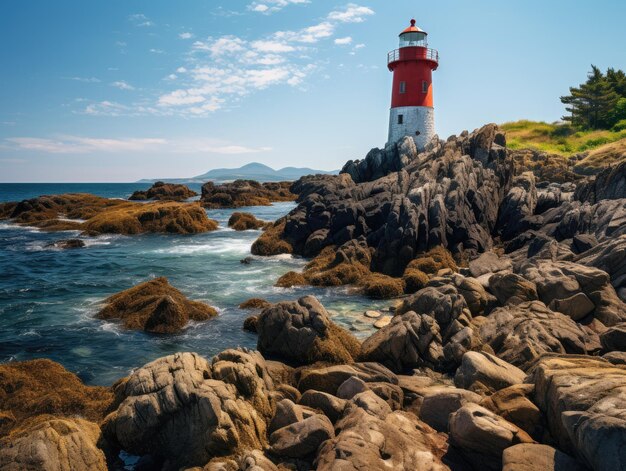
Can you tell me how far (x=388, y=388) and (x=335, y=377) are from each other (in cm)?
139

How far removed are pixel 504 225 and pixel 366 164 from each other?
26.1 m

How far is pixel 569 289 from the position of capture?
1483cm

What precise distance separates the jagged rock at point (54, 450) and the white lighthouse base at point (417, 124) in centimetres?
5062

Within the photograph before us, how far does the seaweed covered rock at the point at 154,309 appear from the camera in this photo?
16.6m

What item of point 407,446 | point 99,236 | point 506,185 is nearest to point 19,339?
point 407,446

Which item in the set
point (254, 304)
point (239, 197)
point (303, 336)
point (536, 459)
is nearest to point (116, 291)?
point (254, 304)

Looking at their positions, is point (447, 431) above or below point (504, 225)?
below

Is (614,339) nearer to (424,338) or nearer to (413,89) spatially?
(424,338)

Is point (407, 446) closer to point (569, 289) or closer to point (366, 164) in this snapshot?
point (569, 289)

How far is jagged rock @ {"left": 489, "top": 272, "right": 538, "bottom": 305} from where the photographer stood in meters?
15.3

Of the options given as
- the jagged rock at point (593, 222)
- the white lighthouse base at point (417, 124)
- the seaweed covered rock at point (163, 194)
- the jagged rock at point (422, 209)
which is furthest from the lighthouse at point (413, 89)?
the seaweed covered rock at point (163, 194)

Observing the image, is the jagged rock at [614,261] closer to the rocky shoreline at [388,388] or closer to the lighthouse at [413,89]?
the rocky shoreline at [388,388]

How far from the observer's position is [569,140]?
62.6 metres

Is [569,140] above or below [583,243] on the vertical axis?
above
